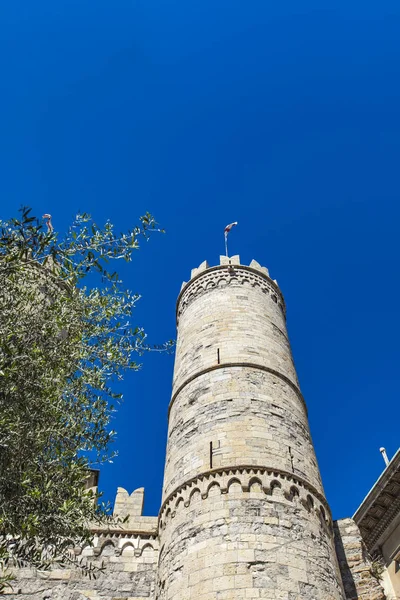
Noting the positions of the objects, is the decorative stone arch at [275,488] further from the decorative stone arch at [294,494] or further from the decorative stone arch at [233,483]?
the decorative stone arch at [233,483]

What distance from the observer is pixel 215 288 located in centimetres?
1405

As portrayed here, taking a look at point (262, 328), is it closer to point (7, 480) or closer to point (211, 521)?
point (211, 521)

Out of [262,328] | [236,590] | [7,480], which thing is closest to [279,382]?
[262,328]

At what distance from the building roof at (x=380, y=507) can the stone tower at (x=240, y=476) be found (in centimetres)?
401

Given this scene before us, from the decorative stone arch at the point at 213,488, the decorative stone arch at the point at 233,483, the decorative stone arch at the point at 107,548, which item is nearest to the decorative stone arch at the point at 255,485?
the decorative stone arch at the point at 233,483

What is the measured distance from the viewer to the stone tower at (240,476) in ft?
24.7

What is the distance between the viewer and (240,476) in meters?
8.70

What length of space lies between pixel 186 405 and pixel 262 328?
2.81 m

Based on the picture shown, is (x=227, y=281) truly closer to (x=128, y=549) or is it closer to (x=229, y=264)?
(x=229, y=264)

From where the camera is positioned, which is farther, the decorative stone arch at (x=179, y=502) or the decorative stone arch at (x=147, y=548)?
the decorative stone arch at (x=147, y=548)

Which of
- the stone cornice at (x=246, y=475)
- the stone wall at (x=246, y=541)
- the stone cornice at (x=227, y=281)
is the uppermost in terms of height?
the stone cornice at (x=227, y=281)

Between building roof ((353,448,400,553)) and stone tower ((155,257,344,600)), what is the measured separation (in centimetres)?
401

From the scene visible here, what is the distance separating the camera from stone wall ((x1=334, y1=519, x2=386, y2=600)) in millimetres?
9219

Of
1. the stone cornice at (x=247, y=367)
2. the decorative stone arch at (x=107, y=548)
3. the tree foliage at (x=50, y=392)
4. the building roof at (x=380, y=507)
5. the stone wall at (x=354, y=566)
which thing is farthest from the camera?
the building roof at (x=380, y=507)
